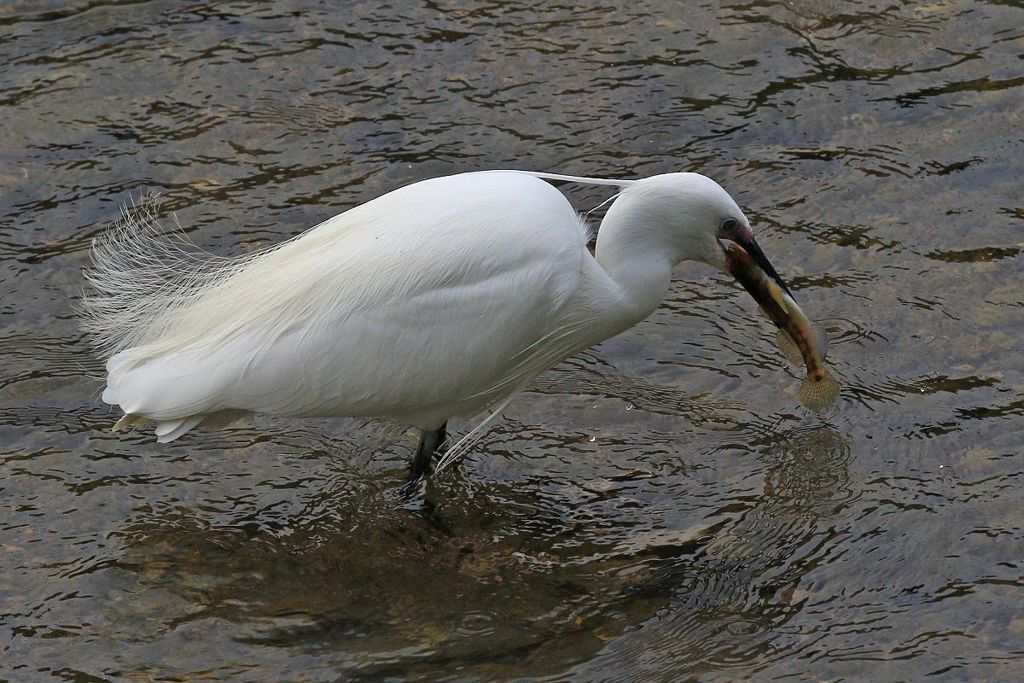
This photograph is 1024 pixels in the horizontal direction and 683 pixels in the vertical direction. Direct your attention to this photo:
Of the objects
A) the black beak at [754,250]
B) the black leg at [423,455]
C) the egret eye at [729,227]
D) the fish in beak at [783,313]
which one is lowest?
the black leg at [423,455]

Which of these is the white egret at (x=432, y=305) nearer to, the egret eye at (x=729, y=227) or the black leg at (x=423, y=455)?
the egret eye at (x=729, y=227)

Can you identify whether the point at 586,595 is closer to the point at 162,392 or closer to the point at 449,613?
the point at 449,613

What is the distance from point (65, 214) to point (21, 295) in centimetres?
68

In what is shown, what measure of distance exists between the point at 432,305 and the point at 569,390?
3.82 feet

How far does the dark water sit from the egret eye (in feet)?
3.16

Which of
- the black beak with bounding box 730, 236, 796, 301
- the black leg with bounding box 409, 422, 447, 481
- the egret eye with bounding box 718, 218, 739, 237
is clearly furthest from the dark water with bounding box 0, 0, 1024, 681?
the egret eye with bounding box 718, 218, 739, 237

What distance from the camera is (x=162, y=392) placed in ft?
18.0

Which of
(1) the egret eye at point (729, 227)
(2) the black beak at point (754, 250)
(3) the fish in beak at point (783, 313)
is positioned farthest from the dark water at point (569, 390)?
(1) the egret eye at point (729, 227)

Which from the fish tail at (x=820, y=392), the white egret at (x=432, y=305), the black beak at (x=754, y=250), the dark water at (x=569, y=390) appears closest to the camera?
the dark water at (x=569, y=390)

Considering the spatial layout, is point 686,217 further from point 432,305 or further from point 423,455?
point 423,455

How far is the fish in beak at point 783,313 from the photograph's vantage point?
220 inches

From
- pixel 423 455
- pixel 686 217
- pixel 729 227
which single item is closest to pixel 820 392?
pixel 729 227

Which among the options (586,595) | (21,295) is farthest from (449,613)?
(21,295)

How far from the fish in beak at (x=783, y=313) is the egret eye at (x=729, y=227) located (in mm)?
17
